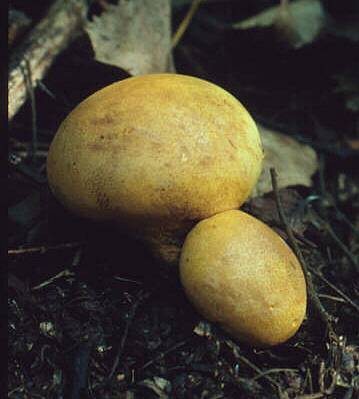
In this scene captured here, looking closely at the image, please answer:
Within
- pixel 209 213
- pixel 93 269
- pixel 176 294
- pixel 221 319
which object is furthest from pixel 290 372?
pixel 93 269

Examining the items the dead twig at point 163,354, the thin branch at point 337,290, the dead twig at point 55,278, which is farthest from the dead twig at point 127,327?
the thin branch at point 337,290

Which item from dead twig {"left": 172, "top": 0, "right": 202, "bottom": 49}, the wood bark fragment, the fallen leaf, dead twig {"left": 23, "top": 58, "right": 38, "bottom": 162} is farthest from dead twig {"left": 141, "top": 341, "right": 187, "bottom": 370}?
dead twig {"left": 172, "top": 0, "right": 202, "bottom": 49}

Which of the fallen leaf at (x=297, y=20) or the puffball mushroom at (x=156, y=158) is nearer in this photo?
the puffball mushroom at (x=156, y=158)

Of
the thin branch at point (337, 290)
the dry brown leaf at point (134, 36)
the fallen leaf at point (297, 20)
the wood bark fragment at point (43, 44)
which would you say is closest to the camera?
the thin branch at point (337, 290)

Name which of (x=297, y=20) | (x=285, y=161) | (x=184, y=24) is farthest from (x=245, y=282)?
(x=184, y=24)

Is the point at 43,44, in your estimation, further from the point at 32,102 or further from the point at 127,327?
the point at 127,327

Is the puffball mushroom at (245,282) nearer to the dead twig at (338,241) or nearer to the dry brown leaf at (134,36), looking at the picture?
the dead twig at (338,241)

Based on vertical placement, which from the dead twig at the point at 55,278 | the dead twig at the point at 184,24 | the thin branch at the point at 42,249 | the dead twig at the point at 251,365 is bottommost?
the dead twig at the point at 251,365
